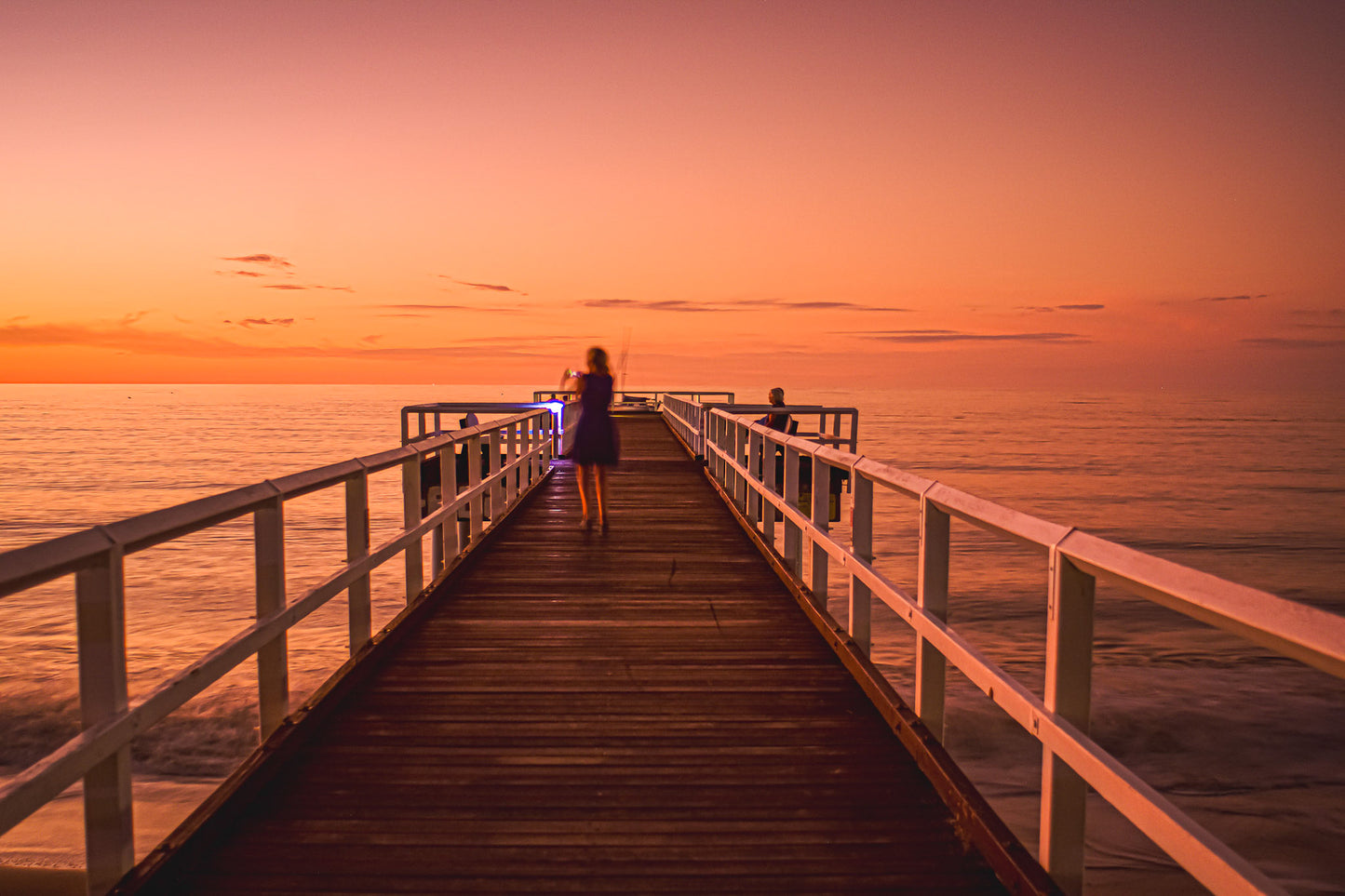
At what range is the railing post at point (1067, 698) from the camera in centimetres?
229

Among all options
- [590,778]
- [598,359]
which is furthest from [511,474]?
[590,778]

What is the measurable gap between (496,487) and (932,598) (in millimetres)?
6636

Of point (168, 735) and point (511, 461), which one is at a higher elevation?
point (511, 461)

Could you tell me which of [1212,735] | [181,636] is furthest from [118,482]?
[1212,735]

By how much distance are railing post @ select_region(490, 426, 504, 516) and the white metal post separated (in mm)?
5389

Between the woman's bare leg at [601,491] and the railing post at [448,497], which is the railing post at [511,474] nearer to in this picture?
the woman's bare leg at [601,491]

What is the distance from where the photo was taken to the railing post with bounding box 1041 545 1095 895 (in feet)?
7.52

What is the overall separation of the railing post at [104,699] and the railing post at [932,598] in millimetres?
2498

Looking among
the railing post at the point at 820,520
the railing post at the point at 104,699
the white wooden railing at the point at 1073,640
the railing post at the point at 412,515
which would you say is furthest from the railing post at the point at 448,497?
the railing post at the point at 104,699

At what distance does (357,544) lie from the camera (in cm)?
439

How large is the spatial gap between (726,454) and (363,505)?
23.8 ft

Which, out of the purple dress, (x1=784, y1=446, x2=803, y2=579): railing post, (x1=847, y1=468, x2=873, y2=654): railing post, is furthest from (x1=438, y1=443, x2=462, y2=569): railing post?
(x1=847, y1=468, x2=873, y2=654): railing post

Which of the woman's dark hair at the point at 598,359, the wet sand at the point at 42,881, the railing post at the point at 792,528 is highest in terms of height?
the woman's dark hair at the point at 598,359

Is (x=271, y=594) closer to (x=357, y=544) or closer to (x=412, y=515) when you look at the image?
(x=357, y=544)
